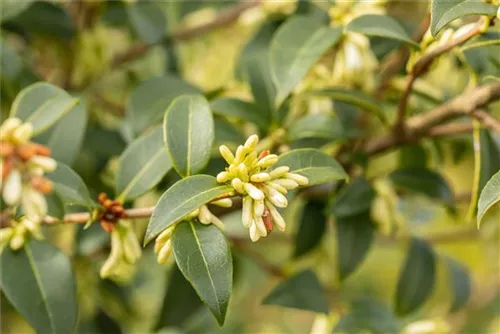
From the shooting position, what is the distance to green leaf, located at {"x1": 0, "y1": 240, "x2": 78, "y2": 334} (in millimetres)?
714

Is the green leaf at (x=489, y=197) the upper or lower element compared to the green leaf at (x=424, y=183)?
upper

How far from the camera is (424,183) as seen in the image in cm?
100

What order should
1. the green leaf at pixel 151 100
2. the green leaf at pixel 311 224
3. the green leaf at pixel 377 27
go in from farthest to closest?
the green leaf at pixel 311 224
the green leaf at pixel 151 100
the green leaf at pixel 377 27

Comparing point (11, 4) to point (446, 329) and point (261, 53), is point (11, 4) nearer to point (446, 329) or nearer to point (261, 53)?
point (261, 53)

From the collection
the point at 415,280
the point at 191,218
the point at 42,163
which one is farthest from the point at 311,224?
the point at 42,163

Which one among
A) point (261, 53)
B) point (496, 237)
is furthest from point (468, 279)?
point (261, 53)

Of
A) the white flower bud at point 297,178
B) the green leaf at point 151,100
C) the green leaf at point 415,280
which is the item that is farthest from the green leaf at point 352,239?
the white flower bud at point 297,178

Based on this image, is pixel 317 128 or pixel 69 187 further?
pixel 317 128

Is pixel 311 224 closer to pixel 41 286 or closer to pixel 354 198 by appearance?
pixel 354 198

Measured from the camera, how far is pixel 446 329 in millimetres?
1049

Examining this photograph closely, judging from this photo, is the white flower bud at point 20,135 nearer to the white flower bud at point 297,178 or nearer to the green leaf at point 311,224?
the white flower bud at point 297,178

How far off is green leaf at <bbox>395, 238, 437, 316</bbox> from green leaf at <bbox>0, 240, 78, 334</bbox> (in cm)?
54

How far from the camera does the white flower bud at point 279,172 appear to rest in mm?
631

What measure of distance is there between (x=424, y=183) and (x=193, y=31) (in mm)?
534
